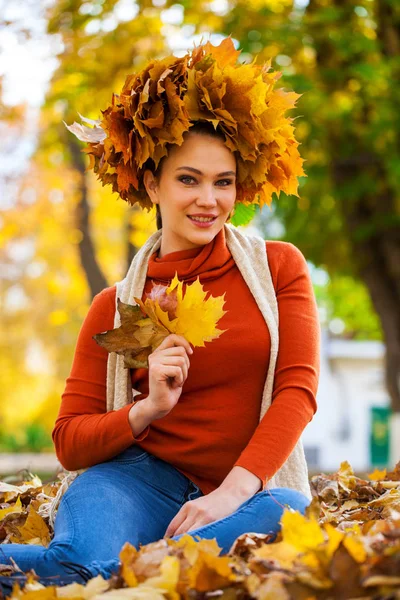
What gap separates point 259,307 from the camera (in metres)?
3.12

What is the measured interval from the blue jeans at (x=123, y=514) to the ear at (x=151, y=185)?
93 centimetres

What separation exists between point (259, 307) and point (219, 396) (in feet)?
1.11

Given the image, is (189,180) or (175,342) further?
(189,180)

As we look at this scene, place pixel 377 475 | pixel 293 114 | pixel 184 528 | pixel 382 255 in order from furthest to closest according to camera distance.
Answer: pixel 382 255, pixel 293 114, pixel 377 475, pixel 184 528

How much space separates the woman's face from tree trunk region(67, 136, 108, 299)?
6830mm

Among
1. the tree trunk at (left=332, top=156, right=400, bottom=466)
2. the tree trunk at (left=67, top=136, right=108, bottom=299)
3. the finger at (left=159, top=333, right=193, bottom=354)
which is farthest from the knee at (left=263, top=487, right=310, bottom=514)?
the tree trunk at (left=332, top=156, right=400, bottom=466)

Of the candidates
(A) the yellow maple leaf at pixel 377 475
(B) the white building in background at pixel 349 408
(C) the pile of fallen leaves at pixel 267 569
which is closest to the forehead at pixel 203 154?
(C) the pile of fallen leaves at pixel 267 569

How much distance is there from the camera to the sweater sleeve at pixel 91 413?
298cm

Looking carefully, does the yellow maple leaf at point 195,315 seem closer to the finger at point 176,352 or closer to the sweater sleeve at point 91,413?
the finger at point 176,352

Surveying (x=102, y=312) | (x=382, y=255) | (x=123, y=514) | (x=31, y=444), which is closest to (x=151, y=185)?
(x=102, y=312)

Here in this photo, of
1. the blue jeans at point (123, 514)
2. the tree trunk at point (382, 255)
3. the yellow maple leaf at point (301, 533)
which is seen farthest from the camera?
the tree trunk at point (382, 255)

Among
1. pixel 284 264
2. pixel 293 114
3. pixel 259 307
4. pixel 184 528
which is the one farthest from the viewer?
pixel 293 114

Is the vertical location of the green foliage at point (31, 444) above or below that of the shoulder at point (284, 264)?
below

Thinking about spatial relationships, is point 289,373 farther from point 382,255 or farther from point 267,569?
point 382,255
